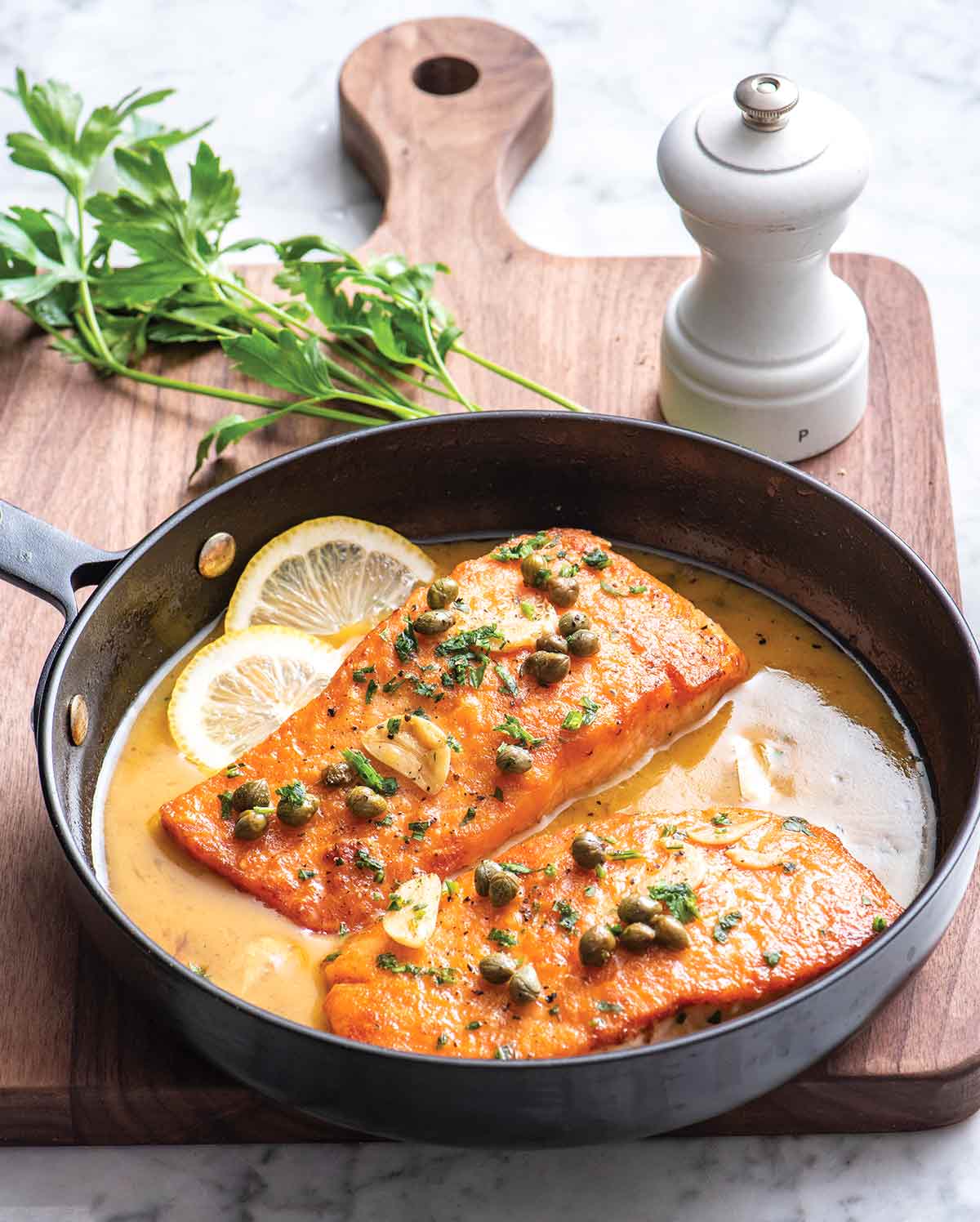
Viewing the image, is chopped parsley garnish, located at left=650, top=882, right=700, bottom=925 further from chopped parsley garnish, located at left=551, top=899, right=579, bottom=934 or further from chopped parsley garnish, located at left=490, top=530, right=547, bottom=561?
chopped parsley garnish, located at left=490, top=530, right=547, bottom=561

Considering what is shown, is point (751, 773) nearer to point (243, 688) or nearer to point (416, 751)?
point (416, 751)

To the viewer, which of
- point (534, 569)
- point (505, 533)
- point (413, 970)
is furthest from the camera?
point (505, 533)

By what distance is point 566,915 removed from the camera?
118 inches

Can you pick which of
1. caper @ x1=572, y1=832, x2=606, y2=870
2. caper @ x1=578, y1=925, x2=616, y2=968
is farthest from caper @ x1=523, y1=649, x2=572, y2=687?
caper @ x1=578, y1=925, x2=616, y2=968

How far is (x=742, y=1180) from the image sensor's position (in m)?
3.02

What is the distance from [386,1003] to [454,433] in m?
1.38

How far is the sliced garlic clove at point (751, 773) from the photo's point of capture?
10.8ft

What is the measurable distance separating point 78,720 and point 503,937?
1004 millimetres

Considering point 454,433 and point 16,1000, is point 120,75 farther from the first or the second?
point 16,1000

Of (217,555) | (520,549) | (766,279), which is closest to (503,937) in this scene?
(520,549)

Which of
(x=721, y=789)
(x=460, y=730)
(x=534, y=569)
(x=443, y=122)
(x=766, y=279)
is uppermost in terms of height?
(x=766, y=279)

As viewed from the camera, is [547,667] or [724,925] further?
[547,667]

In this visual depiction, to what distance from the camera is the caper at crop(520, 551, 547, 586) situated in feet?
11.7

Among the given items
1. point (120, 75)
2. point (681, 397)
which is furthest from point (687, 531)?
point (120, 75)
